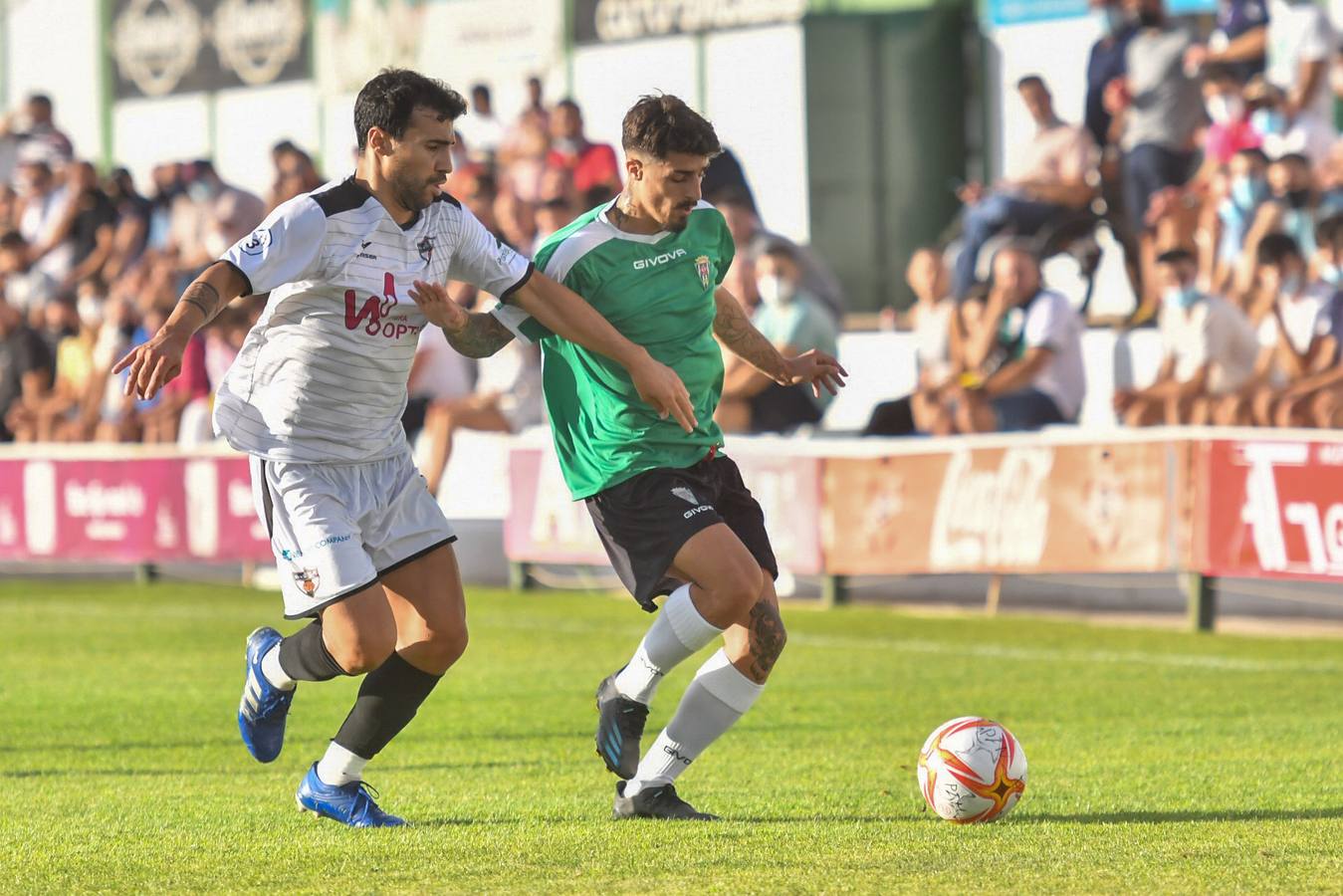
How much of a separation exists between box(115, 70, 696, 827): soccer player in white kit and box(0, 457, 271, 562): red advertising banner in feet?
35.6

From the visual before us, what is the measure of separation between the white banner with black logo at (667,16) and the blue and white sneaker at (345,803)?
640 inches

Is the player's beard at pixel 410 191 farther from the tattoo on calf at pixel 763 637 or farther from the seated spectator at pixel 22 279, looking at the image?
the seated spectator at pixel 22 279

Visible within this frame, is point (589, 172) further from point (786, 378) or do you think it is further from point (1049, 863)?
point (1049, 863)

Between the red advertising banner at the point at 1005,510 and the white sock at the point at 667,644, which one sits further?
the red advertising banner at the point at 1005,510

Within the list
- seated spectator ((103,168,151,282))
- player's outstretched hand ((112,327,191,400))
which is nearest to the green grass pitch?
player's outstretched hand ((112,327,191,400))

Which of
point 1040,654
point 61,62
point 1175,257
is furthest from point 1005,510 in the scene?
point 61,62

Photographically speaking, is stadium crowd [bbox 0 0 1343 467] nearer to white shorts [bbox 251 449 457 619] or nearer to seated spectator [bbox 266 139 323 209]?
seated spectator [bbox 266 139 323 209]

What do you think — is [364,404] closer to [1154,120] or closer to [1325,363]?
[1325,363]

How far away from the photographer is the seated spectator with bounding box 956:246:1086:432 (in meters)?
14.6

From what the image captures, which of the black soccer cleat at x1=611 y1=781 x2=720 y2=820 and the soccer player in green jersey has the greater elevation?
the soccer player in green jersey

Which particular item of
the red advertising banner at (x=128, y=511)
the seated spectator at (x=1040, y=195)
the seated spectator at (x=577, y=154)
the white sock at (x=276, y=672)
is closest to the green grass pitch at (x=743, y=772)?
the white sock at (x=276, y=672)

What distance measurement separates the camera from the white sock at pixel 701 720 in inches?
278

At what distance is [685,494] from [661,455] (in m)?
0.17

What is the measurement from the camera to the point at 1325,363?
13430mm
